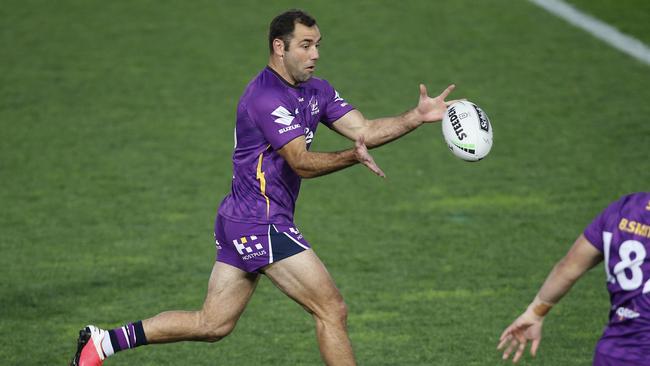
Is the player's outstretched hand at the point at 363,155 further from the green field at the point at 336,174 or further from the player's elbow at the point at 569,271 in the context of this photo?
the green field at the point at 336,174

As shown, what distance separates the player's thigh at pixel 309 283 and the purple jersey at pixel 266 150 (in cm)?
27

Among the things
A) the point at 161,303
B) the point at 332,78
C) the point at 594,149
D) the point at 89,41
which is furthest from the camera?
the point at 89,41

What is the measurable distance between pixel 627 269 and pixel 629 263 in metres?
0.04

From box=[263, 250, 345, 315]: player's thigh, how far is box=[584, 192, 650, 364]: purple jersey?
185cm

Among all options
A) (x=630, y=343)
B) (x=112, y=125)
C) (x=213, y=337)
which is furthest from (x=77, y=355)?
(x=112, y=125)

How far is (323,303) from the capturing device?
6223 millimetres

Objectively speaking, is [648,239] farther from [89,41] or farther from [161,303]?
[89,41]

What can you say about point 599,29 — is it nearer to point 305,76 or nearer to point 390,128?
point 390,128

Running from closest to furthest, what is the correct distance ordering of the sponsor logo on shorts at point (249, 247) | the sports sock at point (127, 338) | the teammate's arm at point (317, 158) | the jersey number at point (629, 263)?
the jersey number at point (629, 263) → the teammate's arm at point (317, 158) → the sponsor logo on shorts at point (249, 247) → the sports sock at point (127, 338)

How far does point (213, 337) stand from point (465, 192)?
17.4ft

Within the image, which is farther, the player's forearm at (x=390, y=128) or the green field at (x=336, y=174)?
the green field at (x=336, y=174)

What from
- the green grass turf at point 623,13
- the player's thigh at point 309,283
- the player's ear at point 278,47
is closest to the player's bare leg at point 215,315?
the player's thigh at point 309,283

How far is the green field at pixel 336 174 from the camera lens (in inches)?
327

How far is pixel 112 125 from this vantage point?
13570 mm
